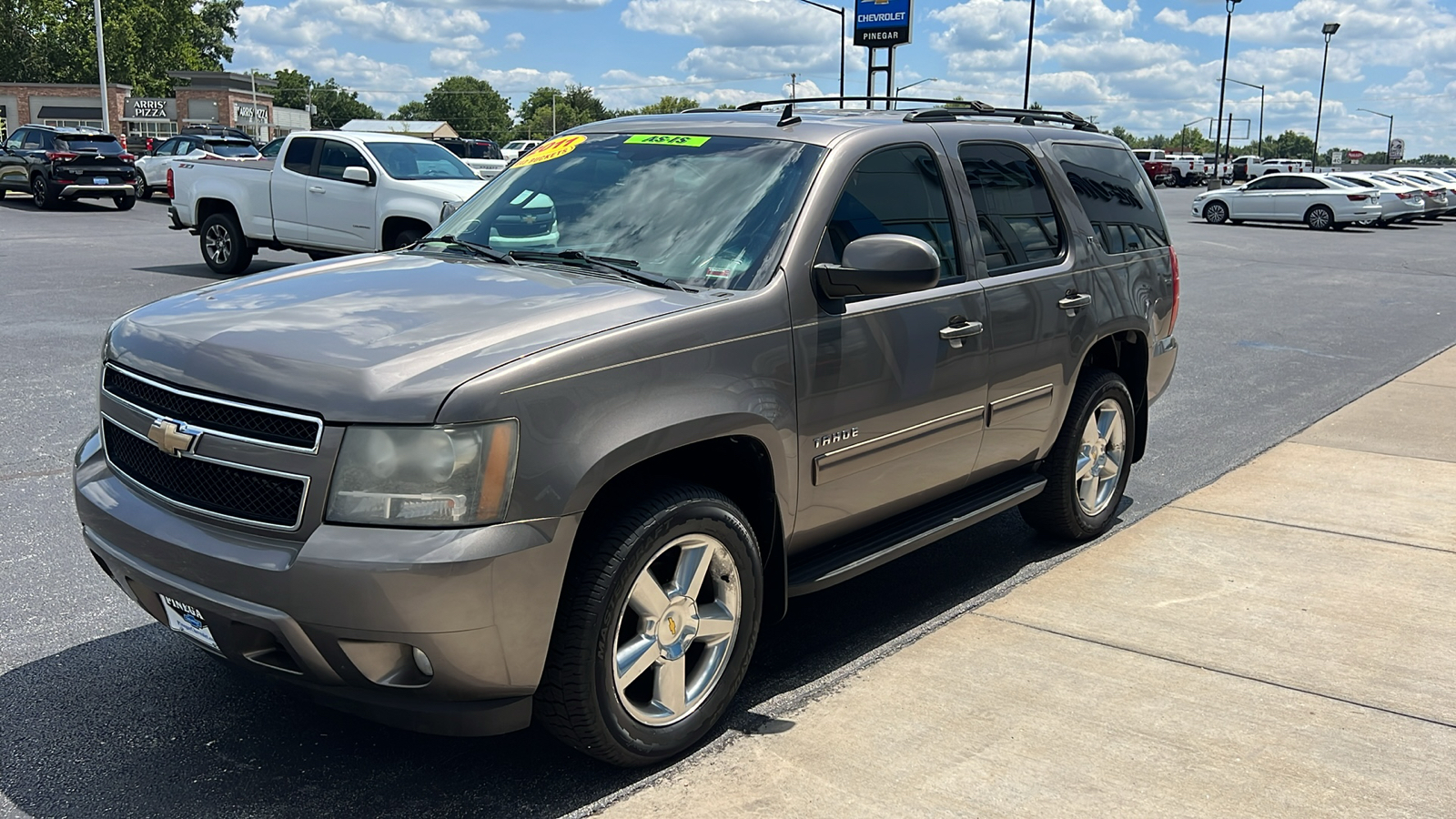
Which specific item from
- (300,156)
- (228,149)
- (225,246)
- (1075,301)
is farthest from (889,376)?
(228,149)

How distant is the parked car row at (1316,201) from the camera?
34.1 m

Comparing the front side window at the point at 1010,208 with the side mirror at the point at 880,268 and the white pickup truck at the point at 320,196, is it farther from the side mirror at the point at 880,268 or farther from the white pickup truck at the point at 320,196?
the white pickup truck at the point at 320,196

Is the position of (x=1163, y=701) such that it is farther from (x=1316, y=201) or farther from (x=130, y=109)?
(x=130, y=109)

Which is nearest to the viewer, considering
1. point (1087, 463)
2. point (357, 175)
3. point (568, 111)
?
point (1087, 463)

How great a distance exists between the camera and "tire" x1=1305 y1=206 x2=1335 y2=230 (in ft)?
112

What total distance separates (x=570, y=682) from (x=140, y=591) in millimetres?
1223

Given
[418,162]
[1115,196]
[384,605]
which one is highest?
[418,162]

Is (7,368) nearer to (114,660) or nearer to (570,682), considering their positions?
(114,660)

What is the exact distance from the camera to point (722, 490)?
12.4ft

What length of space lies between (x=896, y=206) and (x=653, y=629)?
6.18 ft

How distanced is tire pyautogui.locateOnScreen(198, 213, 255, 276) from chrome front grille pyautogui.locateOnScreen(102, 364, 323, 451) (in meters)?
13.2

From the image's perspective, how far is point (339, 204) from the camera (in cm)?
1480

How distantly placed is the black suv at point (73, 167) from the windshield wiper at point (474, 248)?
87.8ft

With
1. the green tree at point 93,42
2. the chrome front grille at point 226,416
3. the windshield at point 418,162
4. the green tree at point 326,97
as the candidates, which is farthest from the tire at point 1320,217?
the green tree at point 326,97
